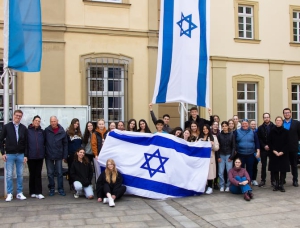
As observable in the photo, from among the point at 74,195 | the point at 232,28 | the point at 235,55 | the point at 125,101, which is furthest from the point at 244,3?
the point at 74,195

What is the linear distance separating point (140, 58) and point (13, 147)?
5.62 meters

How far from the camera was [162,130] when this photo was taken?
8.01m

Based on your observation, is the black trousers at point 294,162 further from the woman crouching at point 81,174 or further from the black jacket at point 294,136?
the woman crouching at point 81,174

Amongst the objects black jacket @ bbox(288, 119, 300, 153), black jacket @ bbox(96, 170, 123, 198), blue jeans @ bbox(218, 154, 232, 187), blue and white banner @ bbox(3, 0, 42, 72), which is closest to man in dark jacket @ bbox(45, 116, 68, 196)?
black jacket @ bbox(96, 170, 123, 198)

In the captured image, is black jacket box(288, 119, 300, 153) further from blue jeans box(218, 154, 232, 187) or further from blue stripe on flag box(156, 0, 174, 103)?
blue stripe on flag box(156, 0, 174, 103)

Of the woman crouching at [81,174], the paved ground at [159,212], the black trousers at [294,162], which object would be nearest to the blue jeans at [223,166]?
the paved ground at [159,212]

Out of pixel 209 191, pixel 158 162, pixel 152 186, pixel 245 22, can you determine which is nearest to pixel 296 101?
pixel 245 22

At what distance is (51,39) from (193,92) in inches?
188

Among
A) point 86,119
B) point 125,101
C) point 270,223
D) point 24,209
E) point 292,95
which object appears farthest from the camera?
point 292,95

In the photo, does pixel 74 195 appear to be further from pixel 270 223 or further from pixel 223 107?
pixel 223 107

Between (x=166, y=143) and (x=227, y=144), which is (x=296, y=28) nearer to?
(x=227, y=144)

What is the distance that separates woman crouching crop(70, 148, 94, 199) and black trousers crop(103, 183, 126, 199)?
49 centimetres

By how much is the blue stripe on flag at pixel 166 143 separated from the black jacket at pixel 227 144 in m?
0.47

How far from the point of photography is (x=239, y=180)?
730 cm
